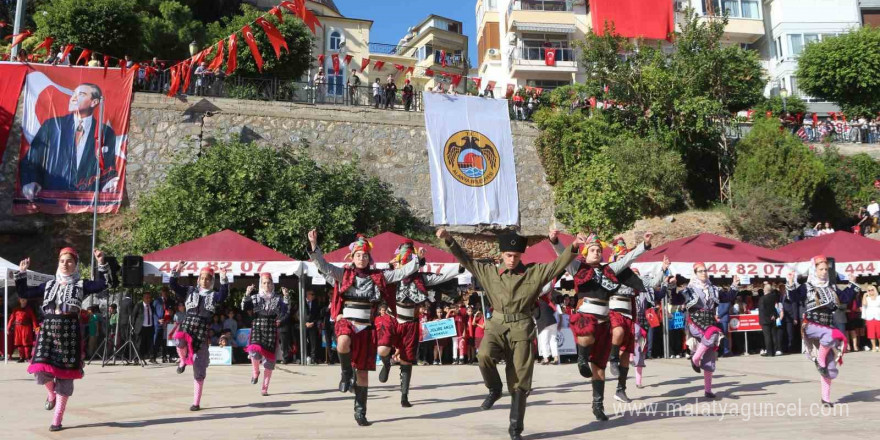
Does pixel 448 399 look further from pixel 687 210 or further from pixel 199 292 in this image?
pixel 687 210

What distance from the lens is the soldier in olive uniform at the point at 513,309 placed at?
21.5 ft

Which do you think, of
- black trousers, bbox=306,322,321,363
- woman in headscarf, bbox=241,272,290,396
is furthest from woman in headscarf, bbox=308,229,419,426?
black trousers, bbox=306,322,321,363

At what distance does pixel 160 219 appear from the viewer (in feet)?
73.0

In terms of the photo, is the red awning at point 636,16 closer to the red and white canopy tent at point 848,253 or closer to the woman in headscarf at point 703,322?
the red and white canopy tent at point 848,253

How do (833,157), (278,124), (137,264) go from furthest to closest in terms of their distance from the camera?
(833,157) → (278,124) → (137,264)

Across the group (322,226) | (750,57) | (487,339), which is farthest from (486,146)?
(487,339)

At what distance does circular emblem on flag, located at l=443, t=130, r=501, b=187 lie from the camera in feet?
87.3

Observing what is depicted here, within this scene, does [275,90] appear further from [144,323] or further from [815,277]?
[815,277]

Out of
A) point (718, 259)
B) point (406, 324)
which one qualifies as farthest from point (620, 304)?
point (718, 259)

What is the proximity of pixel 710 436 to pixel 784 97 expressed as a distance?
118ft

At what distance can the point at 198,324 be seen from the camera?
29.2 feet

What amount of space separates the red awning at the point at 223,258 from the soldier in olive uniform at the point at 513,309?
993cm

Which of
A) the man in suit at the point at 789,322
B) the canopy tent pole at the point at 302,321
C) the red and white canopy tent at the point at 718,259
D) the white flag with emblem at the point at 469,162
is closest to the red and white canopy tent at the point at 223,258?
the canopy tent pole at the point at 302,321

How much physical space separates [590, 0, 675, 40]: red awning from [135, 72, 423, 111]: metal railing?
55.8ft
